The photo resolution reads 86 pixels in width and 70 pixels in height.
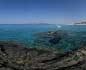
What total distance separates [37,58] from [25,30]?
0.46 m

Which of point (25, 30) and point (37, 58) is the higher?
point (25, 30)

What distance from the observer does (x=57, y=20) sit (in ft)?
19.9

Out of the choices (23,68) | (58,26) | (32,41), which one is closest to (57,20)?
(58,26)

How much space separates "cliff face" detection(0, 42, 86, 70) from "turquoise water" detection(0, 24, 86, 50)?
0.32 ft

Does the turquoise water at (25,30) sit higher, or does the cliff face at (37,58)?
the turquoise water at (25,30)

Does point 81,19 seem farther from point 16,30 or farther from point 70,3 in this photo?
point 16,30

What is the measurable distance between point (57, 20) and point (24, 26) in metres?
0.49

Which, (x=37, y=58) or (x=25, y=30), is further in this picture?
(x=37, y=58)

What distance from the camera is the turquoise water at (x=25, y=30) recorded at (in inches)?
234

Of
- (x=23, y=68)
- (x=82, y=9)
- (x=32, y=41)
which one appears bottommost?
(x=23, y=68)

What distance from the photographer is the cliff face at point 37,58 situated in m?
6.04

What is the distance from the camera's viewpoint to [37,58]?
6.09 m

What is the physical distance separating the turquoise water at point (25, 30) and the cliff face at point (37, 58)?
97 mm

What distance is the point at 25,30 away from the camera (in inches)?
235
